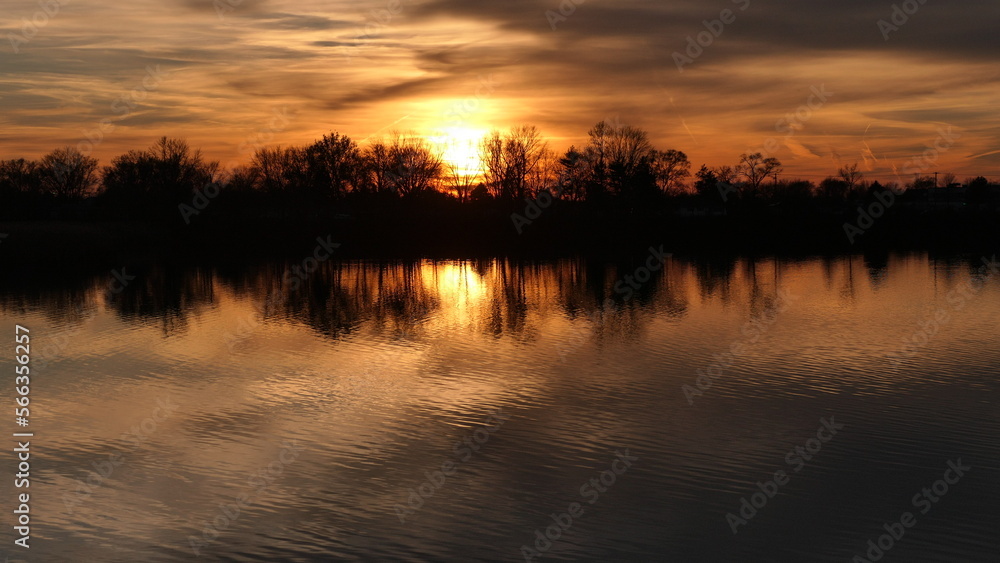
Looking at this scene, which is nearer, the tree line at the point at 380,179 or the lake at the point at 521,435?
the lake at the point at 521,435

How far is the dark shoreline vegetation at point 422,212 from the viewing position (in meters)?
73.9

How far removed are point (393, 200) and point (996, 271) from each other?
5783cm

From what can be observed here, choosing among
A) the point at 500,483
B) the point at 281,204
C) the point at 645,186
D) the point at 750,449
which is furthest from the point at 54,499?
the point at 281,204
